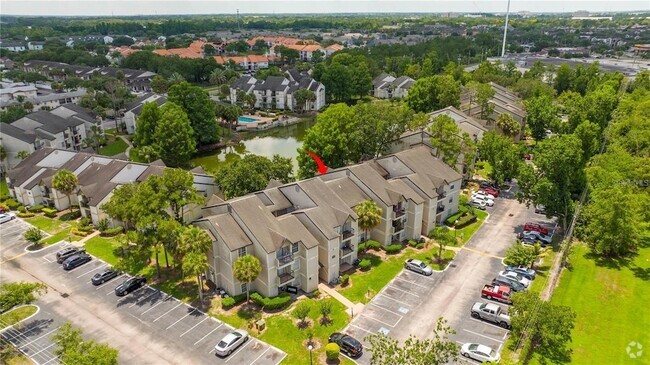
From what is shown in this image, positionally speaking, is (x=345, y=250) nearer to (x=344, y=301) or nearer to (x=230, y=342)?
(x=344, y=301)

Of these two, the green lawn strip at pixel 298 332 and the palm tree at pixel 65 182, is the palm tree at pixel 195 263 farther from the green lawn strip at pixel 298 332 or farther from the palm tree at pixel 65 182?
the palm tree at pixel 65 182

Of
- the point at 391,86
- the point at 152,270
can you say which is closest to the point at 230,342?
the point at 152,270

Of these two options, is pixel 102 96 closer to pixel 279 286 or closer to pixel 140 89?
pixel 140 89

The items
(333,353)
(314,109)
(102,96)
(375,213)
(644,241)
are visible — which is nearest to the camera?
(333,353)

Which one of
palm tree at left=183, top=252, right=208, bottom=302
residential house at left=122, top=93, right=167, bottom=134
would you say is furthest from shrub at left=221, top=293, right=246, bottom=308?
residential house at left=122, top=93, right=167, bottom=134

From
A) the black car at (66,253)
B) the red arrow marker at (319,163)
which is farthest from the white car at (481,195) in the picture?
the black car at (66,253)

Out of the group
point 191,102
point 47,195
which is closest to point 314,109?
point 191,102

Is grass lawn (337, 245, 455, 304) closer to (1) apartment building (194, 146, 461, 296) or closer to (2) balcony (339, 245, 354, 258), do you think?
(1) apartment building (194, 146, 461, 296)

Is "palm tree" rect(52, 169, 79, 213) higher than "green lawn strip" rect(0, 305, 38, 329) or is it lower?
higher
